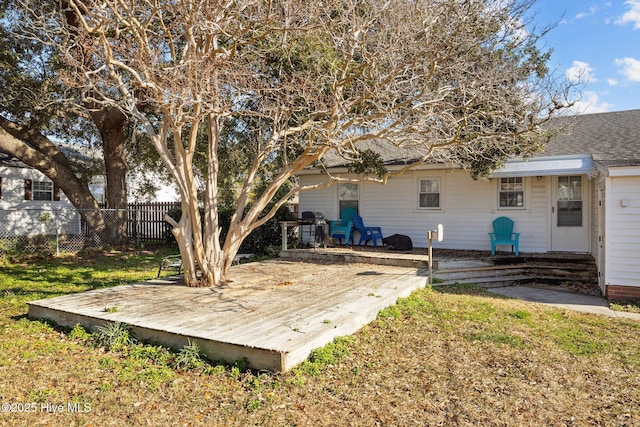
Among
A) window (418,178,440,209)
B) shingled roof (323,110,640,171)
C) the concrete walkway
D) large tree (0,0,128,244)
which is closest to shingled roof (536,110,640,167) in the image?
shingled roof (323,110,640,171)

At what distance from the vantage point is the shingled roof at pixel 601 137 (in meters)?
8.57

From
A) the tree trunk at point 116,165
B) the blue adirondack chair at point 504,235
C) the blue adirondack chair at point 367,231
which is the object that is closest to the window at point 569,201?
the blue adirondack chair at point 504,235

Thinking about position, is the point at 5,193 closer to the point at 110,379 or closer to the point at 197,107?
the point at 197,107

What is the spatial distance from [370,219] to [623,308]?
704 centimetres

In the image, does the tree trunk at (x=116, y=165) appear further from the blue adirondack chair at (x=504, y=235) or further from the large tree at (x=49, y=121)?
the blue adirondack chair at (x=504, y=235)

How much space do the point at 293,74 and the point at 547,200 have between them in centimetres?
727

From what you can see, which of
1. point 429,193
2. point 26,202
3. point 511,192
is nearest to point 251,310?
point 429,193

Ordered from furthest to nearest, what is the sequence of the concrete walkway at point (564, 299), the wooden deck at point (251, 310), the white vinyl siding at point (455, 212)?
the white vinyl siding at point (455, 212)
the concrete walkway at point (564, 299)
the wooden deck at point (251, 310)

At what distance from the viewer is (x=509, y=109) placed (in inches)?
333

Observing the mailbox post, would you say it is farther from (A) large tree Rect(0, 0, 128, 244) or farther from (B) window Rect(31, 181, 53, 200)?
(B) window Rect(31, 181, 53, 200)

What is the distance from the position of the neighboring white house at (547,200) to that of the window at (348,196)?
33 millimetres

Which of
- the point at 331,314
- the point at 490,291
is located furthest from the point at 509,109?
the point at 331,314

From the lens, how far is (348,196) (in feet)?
43.1

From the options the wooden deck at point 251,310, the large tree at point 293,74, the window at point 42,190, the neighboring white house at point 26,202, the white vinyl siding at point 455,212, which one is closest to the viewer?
the wooden deck at point 251,310
